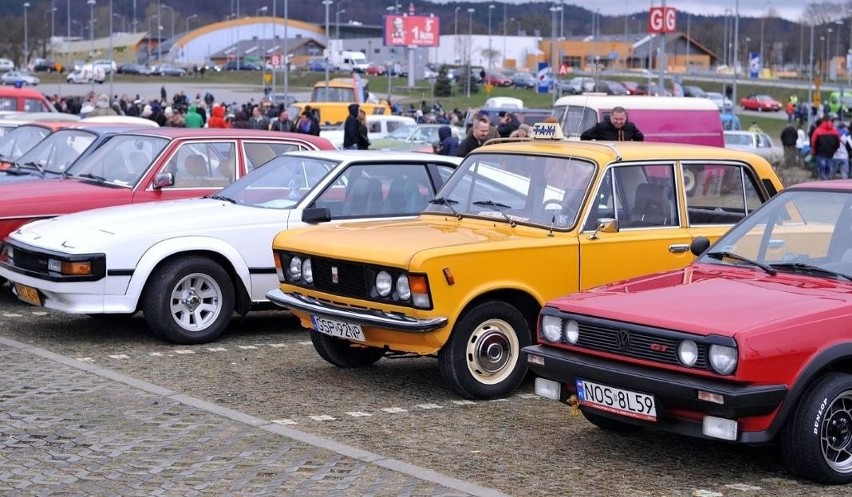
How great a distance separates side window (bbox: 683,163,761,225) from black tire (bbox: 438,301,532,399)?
5.53ft

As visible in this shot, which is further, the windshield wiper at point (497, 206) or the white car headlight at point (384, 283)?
the windshield wiper at point (497, 206)

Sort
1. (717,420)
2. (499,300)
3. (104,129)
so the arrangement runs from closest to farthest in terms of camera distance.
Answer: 1. (717,420)
2. (499,300)
3. (104,129)

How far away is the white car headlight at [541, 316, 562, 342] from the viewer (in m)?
7.07

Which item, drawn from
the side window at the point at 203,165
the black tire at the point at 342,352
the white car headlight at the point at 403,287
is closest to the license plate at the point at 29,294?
the side window at the point at 203,165

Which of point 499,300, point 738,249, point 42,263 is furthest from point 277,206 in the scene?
point 738,249

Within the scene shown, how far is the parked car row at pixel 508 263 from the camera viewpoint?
6383mm

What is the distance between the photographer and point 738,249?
7711 mm

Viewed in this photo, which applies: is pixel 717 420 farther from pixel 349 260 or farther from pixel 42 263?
pixel 42 263

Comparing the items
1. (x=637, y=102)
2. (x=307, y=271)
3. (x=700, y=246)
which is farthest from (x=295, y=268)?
(x=637, y=102)

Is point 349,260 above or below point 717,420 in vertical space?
above

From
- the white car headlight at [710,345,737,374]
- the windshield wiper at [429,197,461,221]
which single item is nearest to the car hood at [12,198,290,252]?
the windshield wiper at [429,197,461,221]

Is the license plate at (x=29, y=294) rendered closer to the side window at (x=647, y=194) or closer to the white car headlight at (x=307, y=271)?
the white car headlight at (x=307, y=271)

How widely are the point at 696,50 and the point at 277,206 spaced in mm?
145830

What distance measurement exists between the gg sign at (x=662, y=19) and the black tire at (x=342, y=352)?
23.8 metres
